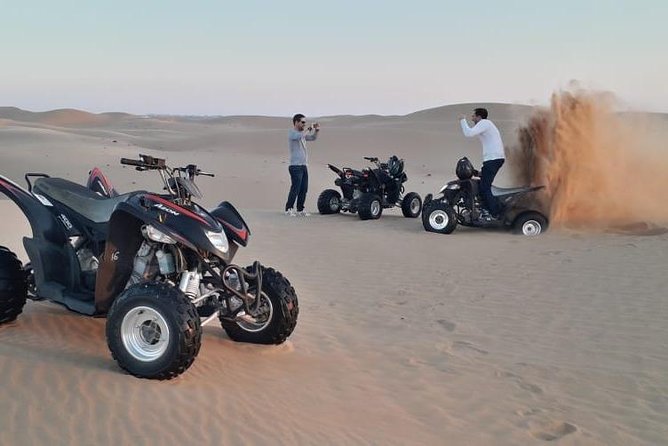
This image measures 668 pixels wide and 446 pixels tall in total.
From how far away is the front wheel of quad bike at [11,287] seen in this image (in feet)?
17.1

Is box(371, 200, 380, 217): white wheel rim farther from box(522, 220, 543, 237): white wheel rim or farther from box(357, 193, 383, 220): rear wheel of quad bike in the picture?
box(522, 220, 543, 237): white wheel rim

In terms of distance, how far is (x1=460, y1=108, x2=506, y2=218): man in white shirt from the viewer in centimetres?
1099

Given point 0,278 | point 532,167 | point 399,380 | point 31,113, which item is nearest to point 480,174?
point 532,167

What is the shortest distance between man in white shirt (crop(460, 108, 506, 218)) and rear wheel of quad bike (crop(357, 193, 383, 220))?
2683 millimetres

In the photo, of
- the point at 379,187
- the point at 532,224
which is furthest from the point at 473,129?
the point at 379,187

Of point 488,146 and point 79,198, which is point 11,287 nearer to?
point 79,198

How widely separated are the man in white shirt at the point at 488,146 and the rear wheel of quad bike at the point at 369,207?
2683mm

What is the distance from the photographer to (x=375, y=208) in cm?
1353

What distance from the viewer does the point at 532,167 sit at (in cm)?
1247

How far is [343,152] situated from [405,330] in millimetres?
31235

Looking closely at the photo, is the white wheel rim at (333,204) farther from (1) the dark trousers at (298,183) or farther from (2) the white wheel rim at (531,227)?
(2) the white wheel rim at (531,227)

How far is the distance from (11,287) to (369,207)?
878 cm

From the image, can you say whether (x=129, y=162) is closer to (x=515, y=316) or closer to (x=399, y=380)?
(x=399, y=380)

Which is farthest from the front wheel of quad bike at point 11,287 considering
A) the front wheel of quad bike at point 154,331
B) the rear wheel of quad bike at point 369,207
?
the rear wheel of quad bike at point 369,207
